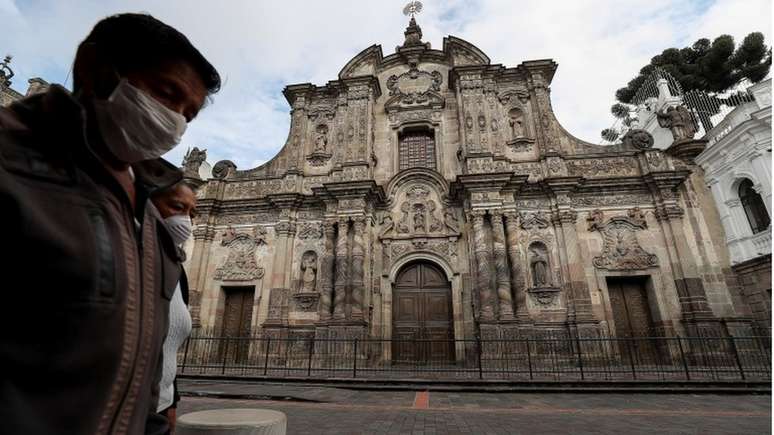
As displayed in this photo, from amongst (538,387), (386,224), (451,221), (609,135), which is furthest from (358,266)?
(609,135)

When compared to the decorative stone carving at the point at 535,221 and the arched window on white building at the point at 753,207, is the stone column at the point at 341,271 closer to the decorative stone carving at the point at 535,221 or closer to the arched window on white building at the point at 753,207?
the decorative stone carving at the point at 535,221

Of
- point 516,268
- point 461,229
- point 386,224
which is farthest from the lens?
point 386,224

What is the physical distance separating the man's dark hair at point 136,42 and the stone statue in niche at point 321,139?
13.7m

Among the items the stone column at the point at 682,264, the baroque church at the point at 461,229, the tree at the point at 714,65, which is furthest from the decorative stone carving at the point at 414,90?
the tree at the point at 714,65

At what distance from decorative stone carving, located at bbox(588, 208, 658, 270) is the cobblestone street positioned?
4938 millimetres

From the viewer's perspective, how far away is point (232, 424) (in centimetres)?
194

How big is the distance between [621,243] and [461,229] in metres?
5.09

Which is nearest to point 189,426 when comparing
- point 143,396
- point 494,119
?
point 143,396

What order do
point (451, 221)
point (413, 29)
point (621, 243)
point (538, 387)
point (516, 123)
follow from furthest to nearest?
point (413, 29)
point (516, 123)
point (451, 221)
point (621, 243)
point (538, 387)

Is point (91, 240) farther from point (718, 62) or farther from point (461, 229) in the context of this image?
point (718, 62)

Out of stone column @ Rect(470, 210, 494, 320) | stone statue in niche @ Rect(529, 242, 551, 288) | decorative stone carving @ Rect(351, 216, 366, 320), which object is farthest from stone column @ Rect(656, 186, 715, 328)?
decorative stone carving @ Rect(351, 216, 366, 320)

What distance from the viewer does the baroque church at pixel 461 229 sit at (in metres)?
10.8

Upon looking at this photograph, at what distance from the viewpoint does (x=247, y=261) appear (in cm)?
1288

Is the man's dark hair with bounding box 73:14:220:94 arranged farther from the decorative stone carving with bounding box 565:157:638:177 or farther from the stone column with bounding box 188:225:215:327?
the decorative stone carving with bounding box 565:157:638:177
